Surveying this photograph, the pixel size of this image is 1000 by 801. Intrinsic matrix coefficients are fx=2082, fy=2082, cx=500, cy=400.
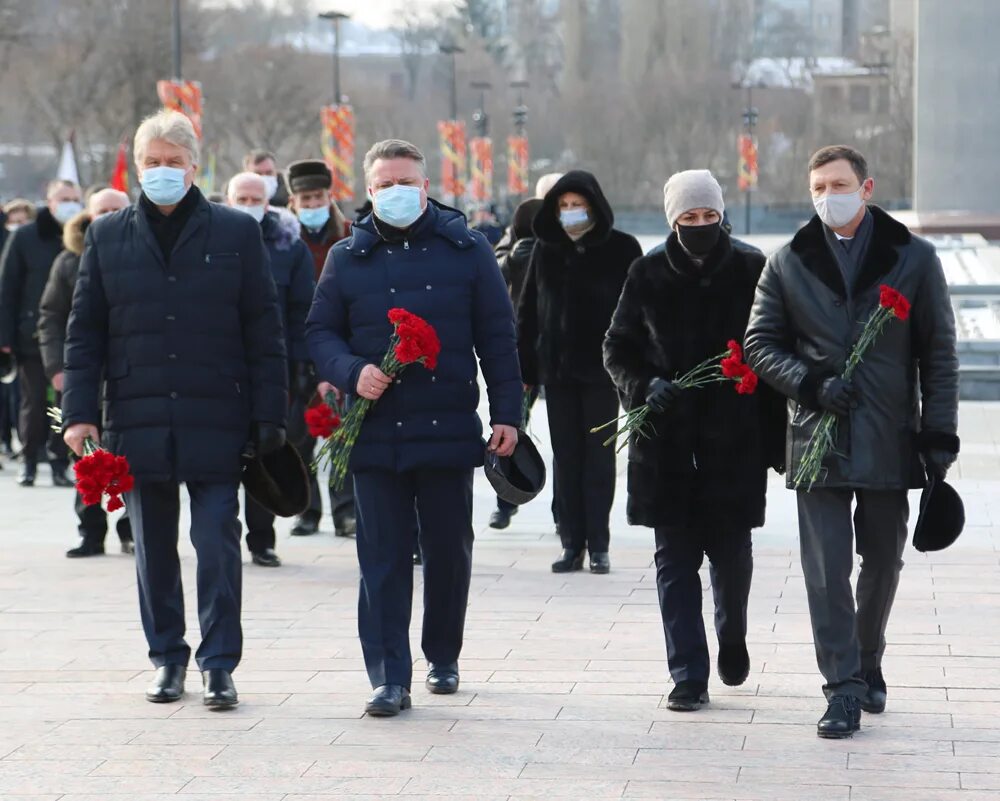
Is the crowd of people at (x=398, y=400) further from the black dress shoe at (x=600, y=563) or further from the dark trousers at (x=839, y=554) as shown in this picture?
the black dress shoe at (x=600, y=563)

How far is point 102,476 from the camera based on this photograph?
21.1 ft

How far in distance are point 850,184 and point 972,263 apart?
20.0 m

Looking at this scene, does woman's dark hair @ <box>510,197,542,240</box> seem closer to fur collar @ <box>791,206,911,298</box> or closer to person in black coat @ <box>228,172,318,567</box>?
person in black coat @ <box>228,172,318,567</box>

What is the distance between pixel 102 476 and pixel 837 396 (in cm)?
226

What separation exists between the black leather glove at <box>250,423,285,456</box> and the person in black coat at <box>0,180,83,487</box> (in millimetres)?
6189

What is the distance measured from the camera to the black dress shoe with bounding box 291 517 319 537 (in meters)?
10.6

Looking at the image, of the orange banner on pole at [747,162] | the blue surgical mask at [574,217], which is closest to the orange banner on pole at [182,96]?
the blue surgical mask at [574,217]

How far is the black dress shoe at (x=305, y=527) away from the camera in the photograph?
417 inches

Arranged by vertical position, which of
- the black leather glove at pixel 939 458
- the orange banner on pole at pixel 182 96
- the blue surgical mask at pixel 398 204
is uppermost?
the orange banner on pole at pixel 182 96

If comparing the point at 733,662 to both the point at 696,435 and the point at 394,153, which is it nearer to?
the point at 696,435

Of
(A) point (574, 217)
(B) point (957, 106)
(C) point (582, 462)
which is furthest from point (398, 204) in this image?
(B) point (957, 106)

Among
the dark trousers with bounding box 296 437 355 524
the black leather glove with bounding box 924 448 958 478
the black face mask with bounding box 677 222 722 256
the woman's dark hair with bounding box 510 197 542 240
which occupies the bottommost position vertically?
the dark trousers with bounding box 296 437 355 524

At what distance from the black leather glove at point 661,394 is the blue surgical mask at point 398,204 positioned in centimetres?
92

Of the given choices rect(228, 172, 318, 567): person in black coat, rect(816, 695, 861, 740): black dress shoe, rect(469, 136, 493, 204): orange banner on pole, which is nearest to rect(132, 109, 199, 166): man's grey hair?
rect(816, 695, 861, 740): black dress shoe
